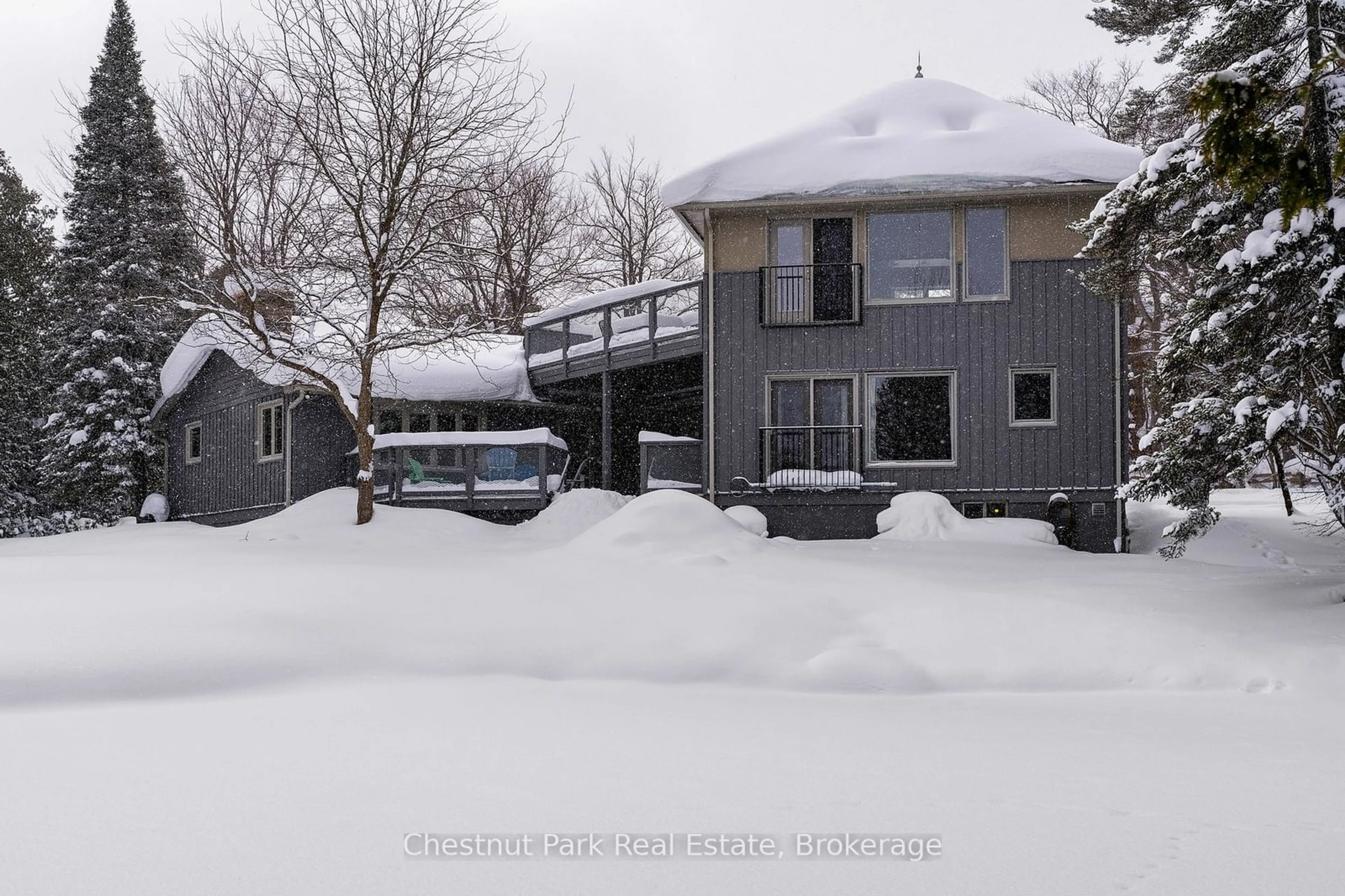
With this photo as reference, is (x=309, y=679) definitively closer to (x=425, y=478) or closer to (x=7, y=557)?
(x=7, y=557)

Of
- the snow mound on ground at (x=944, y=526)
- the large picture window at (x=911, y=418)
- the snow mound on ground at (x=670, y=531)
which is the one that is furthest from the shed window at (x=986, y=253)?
the snow mound on ground at (x=670, y=531)

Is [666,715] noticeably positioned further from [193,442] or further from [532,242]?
[532,242]

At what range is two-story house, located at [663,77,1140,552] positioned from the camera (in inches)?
659

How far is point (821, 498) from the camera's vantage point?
17172 mm

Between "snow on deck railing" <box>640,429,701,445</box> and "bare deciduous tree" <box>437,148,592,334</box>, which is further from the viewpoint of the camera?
"bare deciduous tree" <box>437,148,592,334</box>

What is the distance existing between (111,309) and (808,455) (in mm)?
18131

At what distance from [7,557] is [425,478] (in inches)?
326

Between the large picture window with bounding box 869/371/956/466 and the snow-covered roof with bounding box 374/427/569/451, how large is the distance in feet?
18.0

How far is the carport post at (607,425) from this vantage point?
65.4 ft

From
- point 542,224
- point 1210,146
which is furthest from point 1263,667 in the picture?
point 542,224

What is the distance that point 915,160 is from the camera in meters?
17.0

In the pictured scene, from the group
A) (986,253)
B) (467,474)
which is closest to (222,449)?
(467,474)

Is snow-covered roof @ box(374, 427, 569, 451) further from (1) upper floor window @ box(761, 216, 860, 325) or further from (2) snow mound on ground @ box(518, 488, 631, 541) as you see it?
(1) upper floor window @ box(761, 216, 860, 325)

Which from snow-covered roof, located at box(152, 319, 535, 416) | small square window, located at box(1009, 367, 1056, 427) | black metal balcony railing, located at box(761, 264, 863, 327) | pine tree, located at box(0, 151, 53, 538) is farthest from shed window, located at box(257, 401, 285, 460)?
small square window, located at box(1009, 367, 1056, 427)
